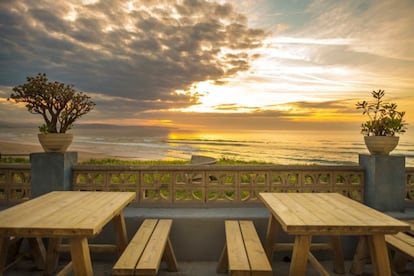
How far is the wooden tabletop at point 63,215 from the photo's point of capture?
2.49 m

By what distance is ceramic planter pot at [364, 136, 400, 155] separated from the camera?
4809 millimetres

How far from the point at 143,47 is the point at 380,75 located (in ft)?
26.8

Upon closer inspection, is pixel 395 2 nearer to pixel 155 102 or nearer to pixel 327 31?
pixel 327 31

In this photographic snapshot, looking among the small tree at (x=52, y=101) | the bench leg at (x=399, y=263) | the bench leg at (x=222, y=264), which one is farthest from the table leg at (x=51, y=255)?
the bench leg at (x=399, y=263)

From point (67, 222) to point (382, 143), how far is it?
175 inches

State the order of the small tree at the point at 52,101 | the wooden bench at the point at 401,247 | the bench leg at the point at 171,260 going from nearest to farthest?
the wooden bench at the point at 401,247, the bench leg at the point at 171,260, the small tree at the point at 52,101

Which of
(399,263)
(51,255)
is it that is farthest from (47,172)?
(399,263)

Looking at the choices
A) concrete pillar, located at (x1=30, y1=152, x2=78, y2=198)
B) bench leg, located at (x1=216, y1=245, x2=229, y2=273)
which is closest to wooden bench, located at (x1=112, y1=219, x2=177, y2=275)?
bench leg, located at (x1=216, y1=245, x2=229, y2=273)

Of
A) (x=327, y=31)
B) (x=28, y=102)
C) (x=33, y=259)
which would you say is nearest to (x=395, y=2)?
(x=327, y=31)

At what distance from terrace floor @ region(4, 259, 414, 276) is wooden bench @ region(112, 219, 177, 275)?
0.20 meters

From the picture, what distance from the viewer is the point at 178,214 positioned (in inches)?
181

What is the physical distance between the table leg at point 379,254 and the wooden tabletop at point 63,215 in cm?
246

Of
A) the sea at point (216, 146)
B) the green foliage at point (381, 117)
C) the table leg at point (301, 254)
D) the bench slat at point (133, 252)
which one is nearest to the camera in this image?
the bench slat at point (133, 252)

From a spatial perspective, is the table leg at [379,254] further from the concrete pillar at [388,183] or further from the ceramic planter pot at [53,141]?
the ceramic planter pot at [53,141]
